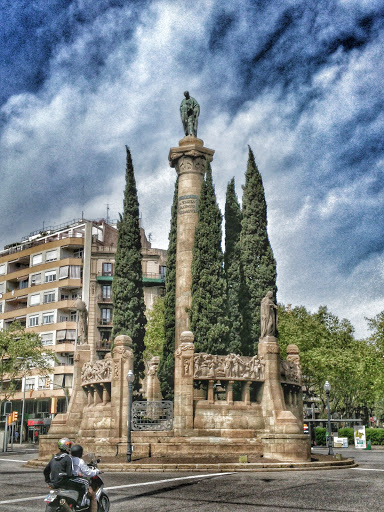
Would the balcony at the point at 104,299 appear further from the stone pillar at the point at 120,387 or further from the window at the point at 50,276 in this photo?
the stone pillar at the point at 120,387

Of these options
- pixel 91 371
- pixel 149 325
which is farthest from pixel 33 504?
pixel 149 325

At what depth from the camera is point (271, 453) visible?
2289 centimetres

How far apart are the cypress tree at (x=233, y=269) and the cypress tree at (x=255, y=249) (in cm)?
145

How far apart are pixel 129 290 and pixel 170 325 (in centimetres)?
390

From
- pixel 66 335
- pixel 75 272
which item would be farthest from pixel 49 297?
pixel 66 335

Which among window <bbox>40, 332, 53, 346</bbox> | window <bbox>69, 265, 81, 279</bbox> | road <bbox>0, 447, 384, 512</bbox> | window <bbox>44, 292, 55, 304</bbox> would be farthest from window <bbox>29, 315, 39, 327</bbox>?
road <bbox>0, 447, 384, 512</bbox>

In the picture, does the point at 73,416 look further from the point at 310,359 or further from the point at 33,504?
the point at 310,359

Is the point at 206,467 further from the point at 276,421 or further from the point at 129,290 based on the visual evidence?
the point at 129,290

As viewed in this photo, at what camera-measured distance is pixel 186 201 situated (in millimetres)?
31062

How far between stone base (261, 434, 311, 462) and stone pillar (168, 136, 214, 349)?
7.73 metres

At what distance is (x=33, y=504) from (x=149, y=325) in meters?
37.4

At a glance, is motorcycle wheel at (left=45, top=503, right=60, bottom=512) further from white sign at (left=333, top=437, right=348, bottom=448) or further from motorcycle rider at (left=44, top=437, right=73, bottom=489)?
white sign at (left=333, top=437, right=348, bottom=448)

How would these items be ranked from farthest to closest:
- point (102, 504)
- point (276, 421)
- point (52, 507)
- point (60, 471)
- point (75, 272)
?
point (75, 272) → point (276, 421) → point (102, 504) → point (60, 471) → point (52, 507)

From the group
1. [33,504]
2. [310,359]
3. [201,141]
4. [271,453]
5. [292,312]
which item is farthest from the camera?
Answer: [292,312]
